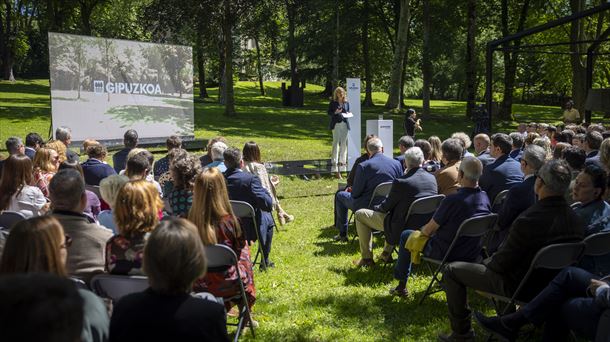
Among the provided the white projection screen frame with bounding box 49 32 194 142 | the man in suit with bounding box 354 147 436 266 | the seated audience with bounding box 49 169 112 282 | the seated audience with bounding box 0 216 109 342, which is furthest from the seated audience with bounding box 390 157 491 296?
the white projection screen frame with bounding box 49 32 194 142

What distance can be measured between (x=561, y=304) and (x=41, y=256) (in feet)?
10.1

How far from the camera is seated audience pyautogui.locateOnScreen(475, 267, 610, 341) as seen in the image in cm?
356

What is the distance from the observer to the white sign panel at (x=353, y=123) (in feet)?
42.1

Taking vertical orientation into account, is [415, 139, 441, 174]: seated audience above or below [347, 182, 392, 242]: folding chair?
above

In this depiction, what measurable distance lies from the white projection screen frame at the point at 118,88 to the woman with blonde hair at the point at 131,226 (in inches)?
432

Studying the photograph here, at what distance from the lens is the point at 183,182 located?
16.3 ft

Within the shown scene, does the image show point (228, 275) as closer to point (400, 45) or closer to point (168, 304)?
point (168, 304)

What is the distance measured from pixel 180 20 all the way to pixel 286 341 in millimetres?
22552

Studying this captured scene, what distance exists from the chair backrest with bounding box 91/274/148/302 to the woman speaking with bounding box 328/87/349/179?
9.40 meters

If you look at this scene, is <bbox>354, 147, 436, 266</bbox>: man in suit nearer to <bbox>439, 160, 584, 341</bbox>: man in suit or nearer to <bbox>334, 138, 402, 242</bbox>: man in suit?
<bbox>334, 138, 402, 242</bbox>: man in suit

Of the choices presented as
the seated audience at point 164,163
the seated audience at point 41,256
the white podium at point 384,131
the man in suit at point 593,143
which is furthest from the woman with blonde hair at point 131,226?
the white podium at point 384,131

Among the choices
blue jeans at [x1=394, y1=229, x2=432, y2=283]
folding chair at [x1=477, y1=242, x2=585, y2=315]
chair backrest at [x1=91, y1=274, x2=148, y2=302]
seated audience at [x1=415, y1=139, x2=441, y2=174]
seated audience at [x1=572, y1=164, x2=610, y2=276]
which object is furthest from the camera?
seated audience at [x1=415, y1=139, x2=441, y2=174]

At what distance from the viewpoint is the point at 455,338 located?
4391 mm

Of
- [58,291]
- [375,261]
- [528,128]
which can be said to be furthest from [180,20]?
[58,291]
